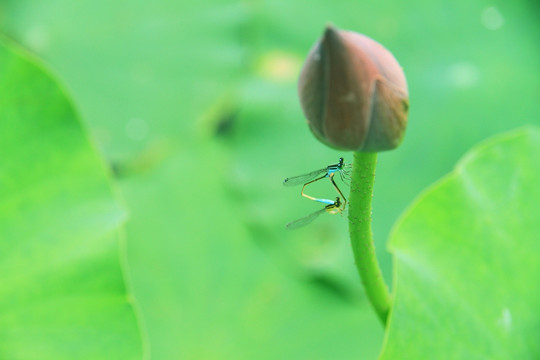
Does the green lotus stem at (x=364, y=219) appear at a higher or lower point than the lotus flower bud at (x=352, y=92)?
lower

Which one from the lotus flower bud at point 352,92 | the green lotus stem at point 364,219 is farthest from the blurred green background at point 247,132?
the lotus flower bud at point 352,92

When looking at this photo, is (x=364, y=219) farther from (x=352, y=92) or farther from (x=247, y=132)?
(x=247, y=132)

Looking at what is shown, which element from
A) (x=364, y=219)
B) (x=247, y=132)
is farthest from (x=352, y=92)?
(x=247, y=132)

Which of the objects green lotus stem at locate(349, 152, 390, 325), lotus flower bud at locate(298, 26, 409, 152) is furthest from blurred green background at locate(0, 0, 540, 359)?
lotus flower bud at locate(298, 26, 409, 152)

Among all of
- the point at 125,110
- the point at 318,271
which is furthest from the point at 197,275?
the point at 125,110

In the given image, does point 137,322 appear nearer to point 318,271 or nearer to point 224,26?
point 318,271

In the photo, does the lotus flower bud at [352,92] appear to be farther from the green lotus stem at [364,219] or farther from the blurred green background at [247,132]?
the blurred green background at [247,132]
